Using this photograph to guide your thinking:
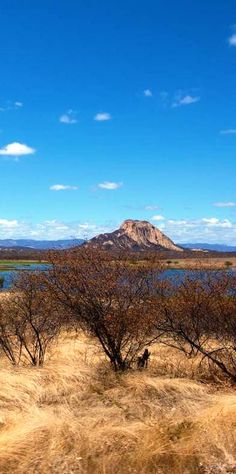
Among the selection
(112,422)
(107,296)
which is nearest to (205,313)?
(107,296)

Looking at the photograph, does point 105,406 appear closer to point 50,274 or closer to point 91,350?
point 50,274

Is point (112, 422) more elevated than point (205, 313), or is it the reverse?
point (205, 313)

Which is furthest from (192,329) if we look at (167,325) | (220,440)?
(220,440)

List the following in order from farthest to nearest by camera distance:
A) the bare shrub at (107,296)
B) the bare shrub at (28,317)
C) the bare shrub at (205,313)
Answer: the bare shrub at (28,317), the bare shrub at (205,313), the bare shrub at (107,296)

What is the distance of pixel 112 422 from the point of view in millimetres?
8297

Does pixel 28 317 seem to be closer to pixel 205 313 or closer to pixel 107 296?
pixel 107 296

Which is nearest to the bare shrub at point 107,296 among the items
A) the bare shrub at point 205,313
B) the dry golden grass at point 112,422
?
the bare shrub at point 205,313

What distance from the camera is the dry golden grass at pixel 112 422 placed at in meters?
6.92

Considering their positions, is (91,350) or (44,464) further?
(91,350)

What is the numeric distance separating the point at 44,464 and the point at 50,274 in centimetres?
619

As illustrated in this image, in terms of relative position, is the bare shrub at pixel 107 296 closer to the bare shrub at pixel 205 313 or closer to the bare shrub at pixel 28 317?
the bare shrub at pixel 205 313

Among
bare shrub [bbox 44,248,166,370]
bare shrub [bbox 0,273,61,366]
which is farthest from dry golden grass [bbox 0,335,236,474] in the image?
bare shrub [bbox 0,273,61,366]

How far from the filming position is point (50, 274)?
41.3 ft

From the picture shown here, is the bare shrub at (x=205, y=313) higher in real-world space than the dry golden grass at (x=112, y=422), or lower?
higher
